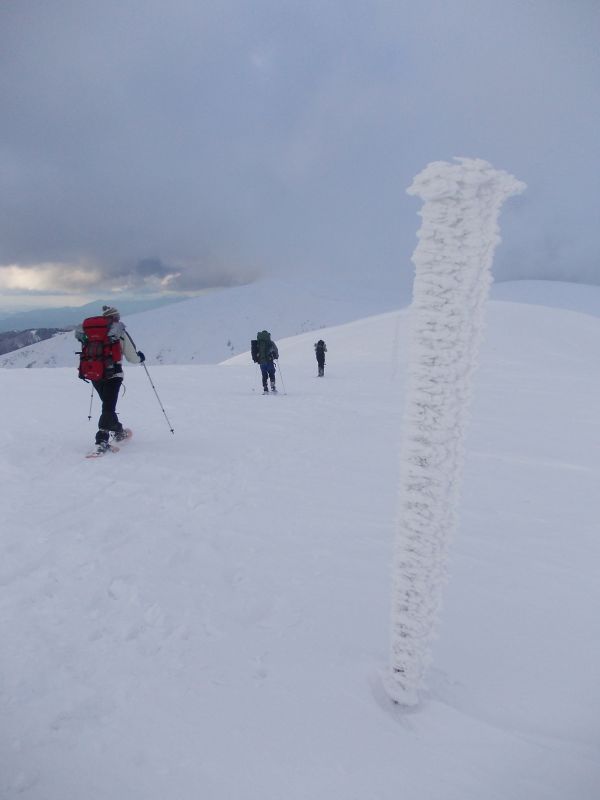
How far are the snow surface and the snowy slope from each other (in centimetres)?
8031

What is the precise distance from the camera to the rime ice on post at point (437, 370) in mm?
2096

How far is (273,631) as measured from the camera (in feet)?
11.2


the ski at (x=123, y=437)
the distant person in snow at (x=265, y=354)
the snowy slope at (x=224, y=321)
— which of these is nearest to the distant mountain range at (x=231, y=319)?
the snowy slope at (x=224, y=321)

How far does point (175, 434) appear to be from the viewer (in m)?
8.90

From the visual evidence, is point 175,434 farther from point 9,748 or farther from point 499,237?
point 499,237

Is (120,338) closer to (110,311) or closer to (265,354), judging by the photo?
(110,311)

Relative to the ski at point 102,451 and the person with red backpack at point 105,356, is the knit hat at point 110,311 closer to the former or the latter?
the person with red backpack at point 105,356

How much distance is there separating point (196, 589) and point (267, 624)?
0.73 m

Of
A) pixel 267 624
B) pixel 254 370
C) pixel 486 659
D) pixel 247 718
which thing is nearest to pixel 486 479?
pixel 486 659

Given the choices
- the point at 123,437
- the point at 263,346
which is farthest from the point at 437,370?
the point at 263,346

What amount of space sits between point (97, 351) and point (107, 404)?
0.85m

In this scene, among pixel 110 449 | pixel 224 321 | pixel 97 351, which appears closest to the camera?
pixel 97 351

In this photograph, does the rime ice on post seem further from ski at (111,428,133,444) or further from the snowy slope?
the snowy slope

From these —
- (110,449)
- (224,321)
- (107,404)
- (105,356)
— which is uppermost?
(224,321)
